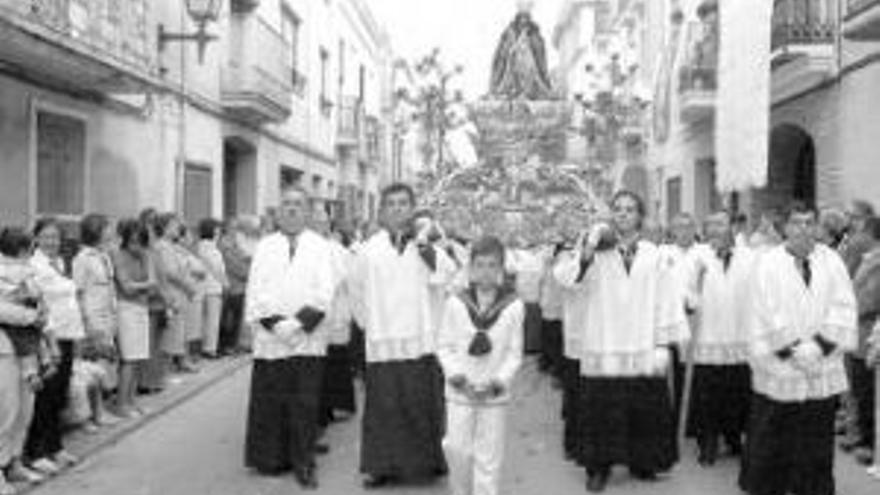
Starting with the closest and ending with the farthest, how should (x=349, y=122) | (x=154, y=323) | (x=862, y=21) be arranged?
(x=154, y=323) < (x=862, y=21) < (x=349, y=122)

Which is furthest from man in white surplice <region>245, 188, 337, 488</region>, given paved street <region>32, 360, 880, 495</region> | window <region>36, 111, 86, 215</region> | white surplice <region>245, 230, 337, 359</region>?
window <region>36, 111, 86, 215</region>

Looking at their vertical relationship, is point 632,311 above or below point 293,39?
below

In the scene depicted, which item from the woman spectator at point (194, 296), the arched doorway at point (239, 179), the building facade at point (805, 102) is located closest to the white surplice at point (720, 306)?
the building facade at point (805, 102)

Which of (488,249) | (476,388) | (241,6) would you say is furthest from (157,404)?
(241,6)

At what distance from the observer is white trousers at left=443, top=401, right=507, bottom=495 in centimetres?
691

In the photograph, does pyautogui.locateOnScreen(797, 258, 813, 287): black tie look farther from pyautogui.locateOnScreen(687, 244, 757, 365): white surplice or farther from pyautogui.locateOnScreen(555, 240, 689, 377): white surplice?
pyautogui.locateOnScreen(687, 244, 757, 365): white surplice

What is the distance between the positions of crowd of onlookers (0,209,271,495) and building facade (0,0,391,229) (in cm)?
108

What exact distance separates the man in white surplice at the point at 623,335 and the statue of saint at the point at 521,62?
14.2 m

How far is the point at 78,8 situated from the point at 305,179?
1491 centimetres

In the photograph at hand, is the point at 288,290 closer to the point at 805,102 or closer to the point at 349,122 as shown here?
the point at 805,102

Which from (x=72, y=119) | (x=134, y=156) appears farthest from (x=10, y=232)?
(x=134, y=156)

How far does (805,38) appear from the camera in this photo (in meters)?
15.9

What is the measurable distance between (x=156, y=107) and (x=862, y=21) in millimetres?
8412

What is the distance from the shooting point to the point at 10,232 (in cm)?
815
